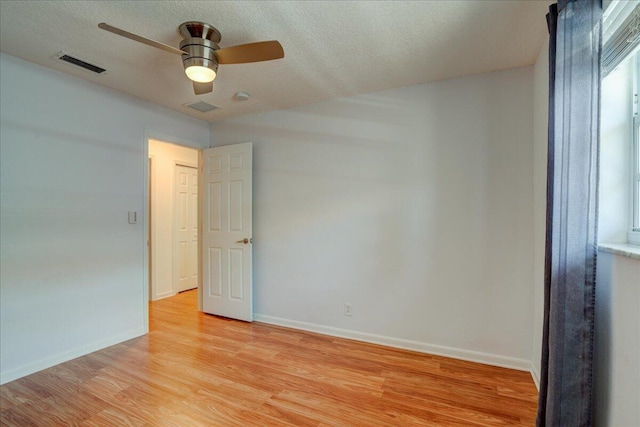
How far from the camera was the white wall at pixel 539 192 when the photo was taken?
201 centimetres

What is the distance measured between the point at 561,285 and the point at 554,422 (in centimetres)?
59

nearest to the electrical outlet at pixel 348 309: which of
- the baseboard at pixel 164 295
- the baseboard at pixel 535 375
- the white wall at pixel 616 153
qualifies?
the baseboard at pixel 535 375

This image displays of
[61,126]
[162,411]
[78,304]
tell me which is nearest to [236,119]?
[61,126]

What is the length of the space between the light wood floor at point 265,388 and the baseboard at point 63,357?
0.06 m

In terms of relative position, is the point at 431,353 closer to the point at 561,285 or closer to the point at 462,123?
the point at 561,285

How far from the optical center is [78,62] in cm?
233

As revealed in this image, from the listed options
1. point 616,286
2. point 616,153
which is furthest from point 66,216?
Answer: point 616,153

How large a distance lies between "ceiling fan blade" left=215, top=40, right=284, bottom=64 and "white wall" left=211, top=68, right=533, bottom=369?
138 centimetres

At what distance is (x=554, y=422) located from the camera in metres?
1.26

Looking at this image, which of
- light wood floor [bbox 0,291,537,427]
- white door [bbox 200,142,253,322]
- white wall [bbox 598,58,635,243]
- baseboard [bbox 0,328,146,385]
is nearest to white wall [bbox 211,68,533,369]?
white door [bbox 200,142,253,322]

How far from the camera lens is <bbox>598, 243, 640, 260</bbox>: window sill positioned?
1021 mm

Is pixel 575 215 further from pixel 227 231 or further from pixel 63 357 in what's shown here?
pixel 63 357

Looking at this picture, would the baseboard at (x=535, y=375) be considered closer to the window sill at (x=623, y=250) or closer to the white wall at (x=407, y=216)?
the white wall at (x=407, y=216)

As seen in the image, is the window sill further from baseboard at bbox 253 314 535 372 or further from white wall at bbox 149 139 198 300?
white wall at bbox 149 139 198 300
